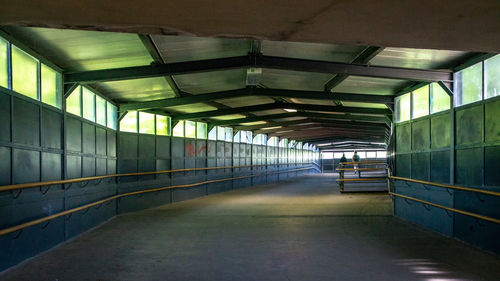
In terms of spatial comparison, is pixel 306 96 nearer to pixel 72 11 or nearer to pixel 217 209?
pixel 217 209

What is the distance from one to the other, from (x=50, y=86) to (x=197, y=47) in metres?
2.71

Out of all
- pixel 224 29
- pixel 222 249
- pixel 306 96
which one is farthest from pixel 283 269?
pixel 306 96

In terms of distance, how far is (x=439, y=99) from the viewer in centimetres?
742

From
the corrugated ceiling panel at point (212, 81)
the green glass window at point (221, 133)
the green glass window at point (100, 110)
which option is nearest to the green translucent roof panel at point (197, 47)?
the corrugated ceiling panel at point (212, 81)

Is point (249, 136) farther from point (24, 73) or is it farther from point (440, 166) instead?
point (24, 73)

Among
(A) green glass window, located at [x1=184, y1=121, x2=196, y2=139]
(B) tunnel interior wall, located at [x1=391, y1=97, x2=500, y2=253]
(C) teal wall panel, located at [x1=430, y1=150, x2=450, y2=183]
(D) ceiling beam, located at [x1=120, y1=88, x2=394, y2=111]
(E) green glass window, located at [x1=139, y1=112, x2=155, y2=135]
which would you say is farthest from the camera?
(A) green glass window, located at [x1=184, y1=121, x2=196, y2=139]

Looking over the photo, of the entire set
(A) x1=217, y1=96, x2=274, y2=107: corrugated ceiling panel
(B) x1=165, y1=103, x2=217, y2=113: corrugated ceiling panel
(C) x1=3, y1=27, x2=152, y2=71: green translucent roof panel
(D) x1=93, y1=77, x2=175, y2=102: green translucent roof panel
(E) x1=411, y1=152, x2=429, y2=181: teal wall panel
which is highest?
(C) x1=3, y1=27, x2=152, y2=71: green translucent roof panel

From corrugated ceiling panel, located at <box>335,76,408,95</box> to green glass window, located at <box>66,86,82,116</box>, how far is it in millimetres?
6000

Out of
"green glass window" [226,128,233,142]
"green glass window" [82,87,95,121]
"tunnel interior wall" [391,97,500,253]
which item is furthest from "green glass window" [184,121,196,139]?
"tunnel interior wall" [391,97,500,253]

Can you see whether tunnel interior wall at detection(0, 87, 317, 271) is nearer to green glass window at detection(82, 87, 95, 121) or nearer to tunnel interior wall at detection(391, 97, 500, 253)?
green glass window at detection(82, 87, 95, 121)

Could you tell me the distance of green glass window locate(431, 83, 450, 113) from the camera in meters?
7.14

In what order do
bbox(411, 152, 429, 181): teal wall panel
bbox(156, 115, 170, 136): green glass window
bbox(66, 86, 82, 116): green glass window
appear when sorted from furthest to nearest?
1. bbox(156, 115, 170, 136): green glass window
2. bbox(411, 152, 429, 181): teal wall panel
3. bbox(66, 86, 82, 116): green glass window

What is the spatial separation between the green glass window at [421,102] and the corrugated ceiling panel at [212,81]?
4055 mm

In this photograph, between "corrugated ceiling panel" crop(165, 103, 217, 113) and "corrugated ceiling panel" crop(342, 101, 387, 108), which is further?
"corrugated ceiling panel" crop(165, 103, 217, 113)
